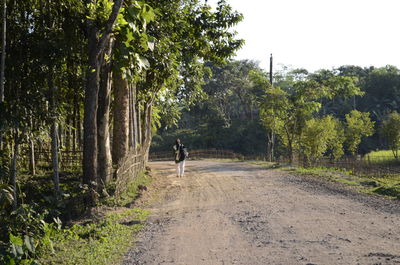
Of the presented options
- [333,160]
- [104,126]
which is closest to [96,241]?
[104,126]

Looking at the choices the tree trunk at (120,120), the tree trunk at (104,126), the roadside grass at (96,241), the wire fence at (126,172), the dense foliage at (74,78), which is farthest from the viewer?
the tree trunk at (120,120)

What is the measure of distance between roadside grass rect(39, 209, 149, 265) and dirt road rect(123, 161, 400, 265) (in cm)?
29

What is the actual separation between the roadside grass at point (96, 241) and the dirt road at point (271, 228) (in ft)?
0.95

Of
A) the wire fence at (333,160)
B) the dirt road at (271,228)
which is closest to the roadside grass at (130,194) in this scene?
the dirt road at (271,228)

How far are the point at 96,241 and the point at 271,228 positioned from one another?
3283 millimetres

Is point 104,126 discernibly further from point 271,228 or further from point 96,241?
point 271,228

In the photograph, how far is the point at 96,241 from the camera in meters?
6.66

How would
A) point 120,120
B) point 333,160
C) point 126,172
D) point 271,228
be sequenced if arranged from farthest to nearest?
point 333,160, point 120,120, point 126,172, point 271,228

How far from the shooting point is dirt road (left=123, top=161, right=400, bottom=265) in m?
5.56

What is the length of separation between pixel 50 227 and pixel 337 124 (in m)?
35.2

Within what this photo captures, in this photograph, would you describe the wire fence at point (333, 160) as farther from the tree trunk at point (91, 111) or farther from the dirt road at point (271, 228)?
the tree trunk at point (91, 111)

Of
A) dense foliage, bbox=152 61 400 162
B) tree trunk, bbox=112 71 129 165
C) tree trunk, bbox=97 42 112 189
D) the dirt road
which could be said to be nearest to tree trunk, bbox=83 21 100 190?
tree trunk, bbox=97 42 112 189

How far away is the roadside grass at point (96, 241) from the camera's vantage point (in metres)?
5.76

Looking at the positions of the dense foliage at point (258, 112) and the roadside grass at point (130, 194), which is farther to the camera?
the dense foliage at point (258, 112)
